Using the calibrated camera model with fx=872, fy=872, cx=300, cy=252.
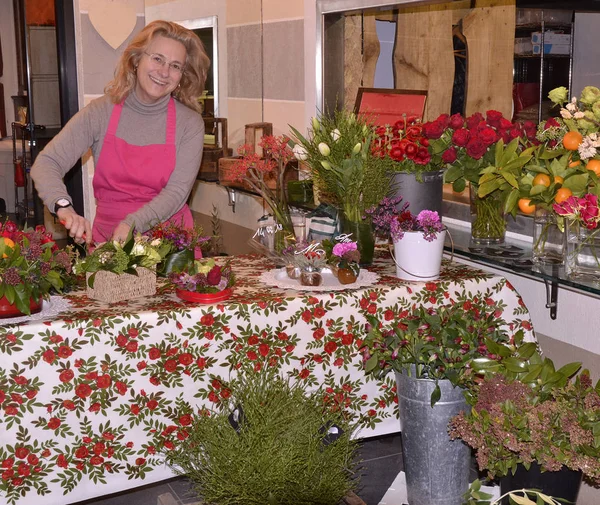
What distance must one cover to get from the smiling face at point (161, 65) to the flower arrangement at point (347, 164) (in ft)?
1.87

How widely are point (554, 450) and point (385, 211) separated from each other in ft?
3.54

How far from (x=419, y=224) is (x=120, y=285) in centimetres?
99

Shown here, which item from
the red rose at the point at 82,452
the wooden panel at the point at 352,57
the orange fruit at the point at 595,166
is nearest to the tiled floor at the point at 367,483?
the red rose at the point at 82,452

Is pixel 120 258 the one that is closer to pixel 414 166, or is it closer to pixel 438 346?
pixel 438 346

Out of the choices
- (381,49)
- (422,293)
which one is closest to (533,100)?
(381,49)

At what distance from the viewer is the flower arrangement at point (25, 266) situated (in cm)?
235

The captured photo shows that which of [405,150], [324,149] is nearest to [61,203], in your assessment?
[324,149]

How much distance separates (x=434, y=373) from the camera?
2.57 metres

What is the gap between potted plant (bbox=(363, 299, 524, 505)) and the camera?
2.53 meters

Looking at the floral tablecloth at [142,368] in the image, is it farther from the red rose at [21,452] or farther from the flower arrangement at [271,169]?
the flower arrangement at [271,169]

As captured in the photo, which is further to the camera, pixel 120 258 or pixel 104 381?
pixel 120 258

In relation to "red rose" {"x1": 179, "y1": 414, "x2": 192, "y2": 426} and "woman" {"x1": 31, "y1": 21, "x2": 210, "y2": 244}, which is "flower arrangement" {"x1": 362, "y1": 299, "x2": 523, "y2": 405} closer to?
"red rose" {"x1": 179, "y1": 414, "x2": 192, "y2": 426}

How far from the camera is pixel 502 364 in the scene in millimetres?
2420

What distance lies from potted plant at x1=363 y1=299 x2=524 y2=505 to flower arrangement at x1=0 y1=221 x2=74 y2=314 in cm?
96
